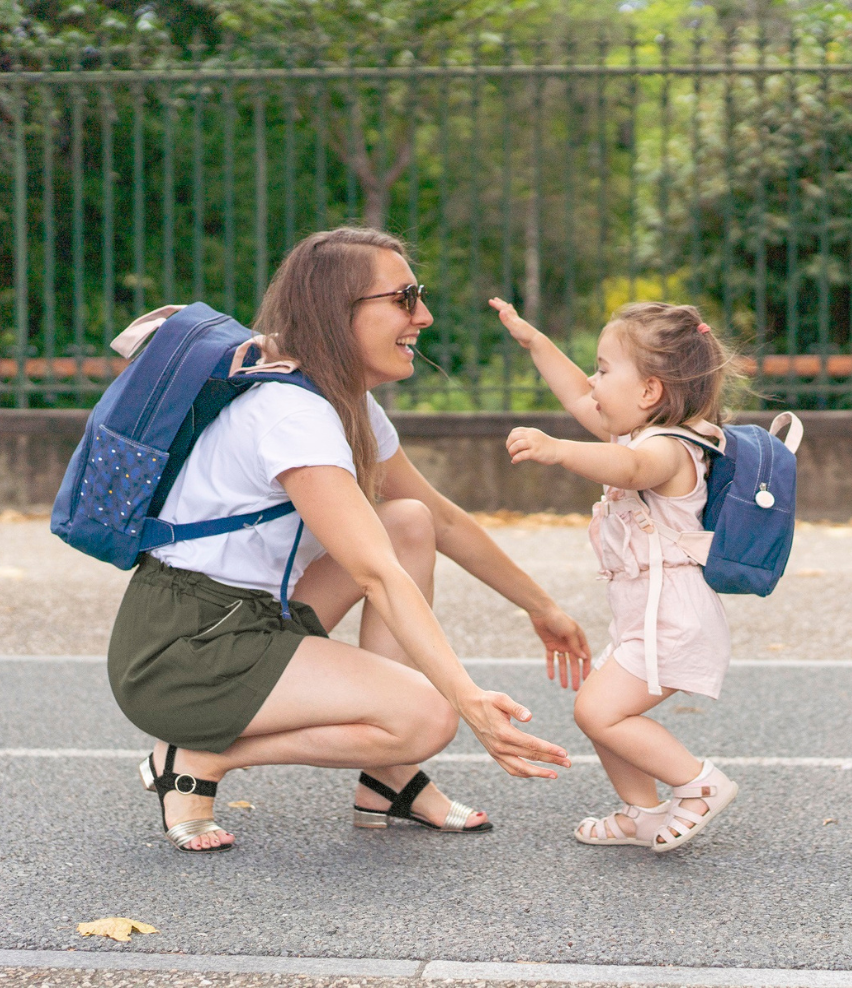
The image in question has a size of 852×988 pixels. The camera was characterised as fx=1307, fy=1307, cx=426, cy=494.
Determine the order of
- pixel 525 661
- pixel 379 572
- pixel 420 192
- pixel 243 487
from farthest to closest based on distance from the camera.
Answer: pixel 420 192 → pixel 525 661 → pixel 243 487 → pixel 379 572

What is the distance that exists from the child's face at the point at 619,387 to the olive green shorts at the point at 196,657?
912 mm

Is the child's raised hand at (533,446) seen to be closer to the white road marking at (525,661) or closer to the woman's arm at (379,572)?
the woman's arm at (379,572)

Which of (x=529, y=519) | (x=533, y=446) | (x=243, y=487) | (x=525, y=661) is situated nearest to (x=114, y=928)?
(x=243, y=487)

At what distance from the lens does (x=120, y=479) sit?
3.04 meters

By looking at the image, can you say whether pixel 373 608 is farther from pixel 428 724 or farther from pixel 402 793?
pixel 402 793

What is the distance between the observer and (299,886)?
9.56 ft

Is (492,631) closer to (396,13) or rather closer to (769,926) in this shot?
(769,926)

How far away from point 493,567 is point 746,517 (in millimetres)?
810

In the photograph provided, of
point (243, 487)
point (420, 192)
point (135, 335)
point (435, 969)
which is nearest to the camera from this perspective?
point (435, 969)

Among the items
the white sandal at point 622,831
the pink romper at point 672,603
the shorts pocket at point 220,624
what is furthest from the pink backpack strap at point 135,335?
the white sandal at point 622,831

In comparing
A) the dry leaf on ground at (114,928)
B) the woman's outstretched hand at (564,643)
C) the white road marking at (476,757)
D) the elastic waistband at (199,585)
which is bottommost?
the white road marking at (476,757)

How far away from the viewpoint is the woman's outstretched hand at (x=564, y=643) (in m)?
3.43

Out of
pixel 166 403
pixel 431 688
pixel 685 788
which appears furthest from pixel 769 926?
pixel 166 403

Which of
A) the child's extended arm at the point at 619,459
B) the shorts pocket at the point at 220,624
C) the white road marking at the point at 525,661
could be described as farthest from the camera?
the white road marking at the point at 525,661
